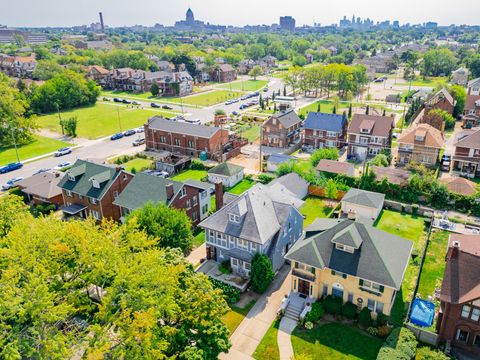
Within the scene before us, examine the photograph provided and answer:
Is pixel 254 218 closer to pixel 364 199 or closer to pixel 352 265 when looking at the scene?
pixel 352 265

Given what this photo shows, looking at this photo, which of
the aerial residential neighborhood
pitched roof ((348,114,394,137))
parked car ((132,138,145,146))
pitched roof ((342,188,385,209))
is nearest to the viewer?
the aerial residential neighborhood

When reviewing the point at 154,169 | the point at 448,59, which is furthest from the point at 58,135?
the point at 448,59

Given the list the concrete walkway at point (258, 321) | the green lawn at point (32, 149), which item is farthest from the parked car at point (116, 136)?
the concrete walkway at point (258, 321)

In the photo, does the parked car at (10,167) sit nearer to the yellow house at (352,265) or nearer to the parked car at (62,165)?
the parked car at (62,165)

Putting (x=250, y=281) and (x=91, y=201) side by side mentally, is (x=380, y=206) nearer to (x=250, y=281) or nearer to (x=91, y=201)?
(x=250, y=281)

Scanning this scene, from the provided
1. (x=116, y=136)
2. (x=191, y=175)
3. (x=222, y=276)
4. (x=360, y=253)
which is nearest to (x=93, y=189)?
(x=191, y=175)

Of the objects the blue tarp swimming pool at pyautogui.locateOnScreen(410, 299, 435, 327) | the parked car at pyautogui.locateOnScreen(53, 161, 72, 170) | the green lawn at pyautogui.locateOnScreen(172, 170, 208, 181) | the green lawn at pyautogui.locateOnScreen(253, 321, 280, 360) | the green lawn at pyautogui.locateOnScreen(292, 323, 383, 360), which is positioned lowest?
the green lawn at pyautogui.locateOnScreen(253, 321, 280, 360)

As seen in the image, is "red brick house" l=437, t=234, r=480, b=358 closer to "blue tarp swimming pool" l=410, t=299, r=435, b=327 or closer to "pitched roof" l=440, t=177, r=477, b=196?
"blue tarp swimming pool" l=410, t=299, r=435, b=327

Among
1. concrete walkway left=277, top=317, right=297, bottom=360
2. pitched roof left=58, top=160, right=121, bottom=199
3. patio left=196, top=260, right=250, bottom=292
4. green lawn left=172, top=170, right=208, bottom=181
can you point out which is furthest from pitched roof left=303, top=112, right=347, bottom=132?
concrete walkway left=277, top=317, right=297, bottom=360
